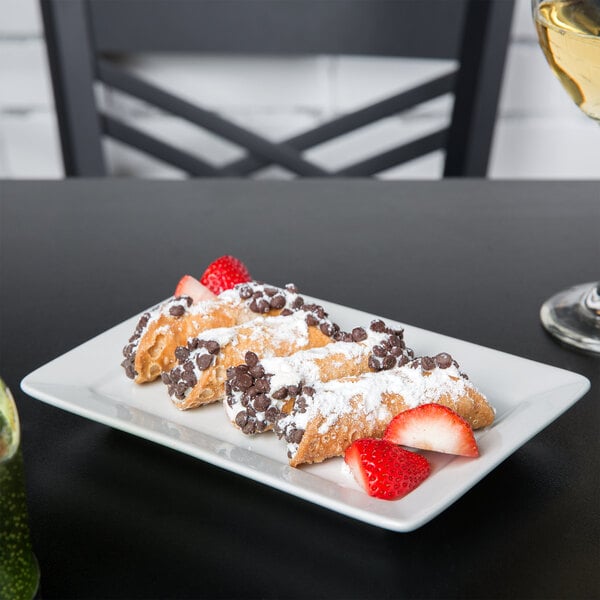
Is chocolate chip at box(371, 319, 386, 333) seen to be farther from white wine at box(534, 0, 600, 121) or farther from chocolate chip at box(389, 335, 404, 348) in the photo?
white wine at box(534, 0, 600, 121)

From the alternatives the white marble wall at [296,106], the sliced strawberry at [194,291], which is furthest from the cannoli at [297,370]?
the white marble wall at [296,106]

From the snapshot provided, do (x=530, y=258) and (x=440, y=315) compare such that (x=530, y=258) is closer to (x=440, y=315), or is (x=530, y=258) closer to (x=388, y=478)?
(x=440, y=315)

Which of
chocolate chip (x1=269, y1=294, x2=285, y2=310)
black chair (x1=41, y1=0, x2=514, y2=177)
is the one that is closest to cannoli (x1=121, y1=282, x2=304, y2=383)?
chocolate chip (x1=269, y1=294, x2=285, y2=310)

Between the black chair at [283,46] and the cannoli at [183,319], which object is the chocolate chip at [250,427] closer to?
the cannoli at [183,319]

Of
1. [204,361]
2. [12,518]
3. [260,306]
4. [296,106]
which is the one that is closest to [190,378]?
[204,361]

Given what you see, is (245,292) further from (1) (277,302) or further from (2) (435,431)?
(2) (435,431)

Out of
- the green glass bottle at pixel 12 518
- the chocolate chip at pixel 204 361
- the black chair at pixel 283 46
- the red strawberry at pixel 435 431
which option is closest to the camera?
the green glass bottle at pixel 12 518
